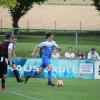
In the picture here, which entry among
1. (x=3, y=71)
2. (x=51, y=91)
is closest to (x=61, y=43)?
(x=51, y=91)

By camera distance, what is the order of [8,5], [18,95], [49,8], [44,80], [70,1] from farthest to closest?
[70,1]
[49,8]
[8,5]
[44,80]
[18,95]

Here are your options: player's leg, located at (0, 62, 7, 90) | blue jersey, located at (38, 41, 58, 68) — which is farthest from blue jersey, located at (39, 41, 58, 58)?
player's leg, located at (0, 62, 7, 90)

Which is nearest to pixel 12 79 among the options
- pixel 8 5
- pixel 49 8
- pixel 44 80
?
pixel 44 80

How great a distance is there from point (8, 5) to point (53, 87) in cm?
2160

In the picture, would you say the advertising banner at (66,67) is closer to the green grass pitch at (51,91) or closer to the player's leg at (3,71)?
the green grass pitch at (51,91)

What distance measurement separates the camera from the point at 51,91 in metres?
20.6

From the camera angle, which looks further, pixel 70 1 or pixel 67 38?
pixel 70 1

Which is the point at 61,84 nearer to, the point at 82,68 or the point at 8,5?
the point at 82,68

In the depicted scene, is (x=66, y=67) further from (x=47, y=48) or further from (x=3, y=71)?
(x=3, y=71)

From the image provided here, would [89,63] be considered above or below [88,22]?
below

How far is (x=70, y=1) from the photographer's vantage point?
3880 inches

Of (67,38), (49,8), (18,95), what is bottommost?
(18,95)

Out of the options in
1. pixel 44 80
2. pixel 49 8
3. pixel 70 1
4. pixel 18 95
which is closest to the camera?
pixel 18 95

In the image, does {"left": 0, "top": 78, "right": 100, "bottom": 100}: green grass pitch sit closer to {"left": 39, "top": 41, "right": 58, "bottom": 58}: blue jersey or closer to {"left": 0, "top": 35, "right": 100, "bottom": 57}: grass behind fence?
{"left": 39, "top": 41, "right": 58, "bottom": 58}: blue jersey
